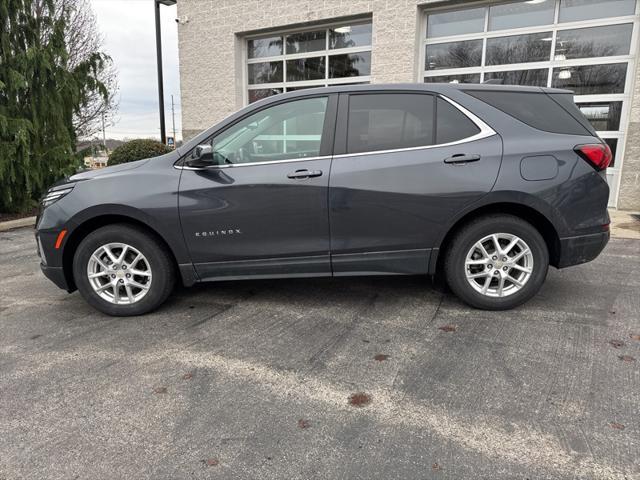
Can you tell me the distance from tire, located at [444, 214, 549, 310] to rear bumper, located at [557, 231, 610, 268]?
5.4 inches

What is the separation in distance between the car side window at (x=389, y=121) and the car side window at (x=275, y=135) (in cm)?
27

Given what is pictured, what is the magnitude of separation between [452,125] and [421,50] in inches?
285

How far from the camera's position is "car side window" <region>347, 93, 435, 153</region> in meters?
3.60

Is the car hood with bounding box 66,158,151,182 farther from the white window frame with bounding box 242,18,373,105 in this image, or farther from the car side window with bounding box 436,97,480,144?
the white window frame with bounding box 242,18,373,105

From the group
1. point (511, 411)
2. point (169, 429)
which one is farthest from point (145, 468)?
point (511, 411)

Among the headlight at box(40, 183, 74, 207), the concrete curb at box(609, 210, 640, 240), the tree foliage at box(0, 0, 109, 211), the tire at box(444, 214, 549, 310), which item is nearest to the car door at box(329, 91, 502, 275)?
the tire at box(444, 214, 549, 310)

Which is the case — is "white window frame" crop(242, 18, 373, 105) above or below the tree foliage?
above

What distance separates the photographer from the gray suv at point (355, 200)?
3520 mm

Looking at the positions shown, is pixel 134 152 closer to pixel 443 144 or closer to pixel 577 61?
pixel 443 144

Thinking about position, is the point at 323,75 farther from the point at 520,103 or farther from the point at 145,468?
the point at 145,468

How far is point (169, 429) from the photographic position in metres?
2.32

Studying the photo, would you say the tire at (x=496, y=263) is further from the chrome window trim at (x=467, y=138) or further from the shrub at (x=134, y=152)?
the shrub at (x=134, y=152)

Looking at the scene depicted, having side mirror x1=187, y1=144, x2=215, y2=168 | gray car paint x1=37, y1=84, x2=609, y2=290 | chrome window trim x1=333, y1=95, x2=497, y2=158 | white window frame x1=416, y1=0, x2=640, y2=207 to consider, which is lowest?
gray car paint x1=37, y1=84, x2=609, y2=290

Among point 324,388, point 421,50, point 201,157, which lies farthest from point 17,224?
point 421,50
